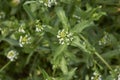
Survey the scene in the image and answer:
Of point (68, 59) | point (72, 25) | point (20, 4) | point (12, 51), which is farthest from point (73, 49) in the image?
point (20, 4)

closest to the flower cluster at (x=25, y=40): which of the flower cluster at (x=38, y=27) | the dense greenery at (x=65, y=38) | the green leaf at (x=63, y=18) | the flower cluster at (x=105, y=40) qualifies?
the dense greenery at (x=65, y=38)

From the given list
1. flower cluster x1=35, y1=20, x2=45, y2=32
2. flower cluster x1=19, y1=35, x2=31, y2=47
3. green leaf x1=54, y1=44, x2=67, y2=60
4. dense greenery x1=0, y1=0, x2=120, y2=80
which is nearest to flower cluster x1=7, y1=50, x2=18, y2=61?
dense greenery x1=0, y1=0, x2=120, y2=80

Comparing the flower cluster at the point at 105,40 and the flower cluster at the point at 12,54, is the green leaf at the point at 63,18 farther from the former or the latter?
the flower cluster at the point at 12,54

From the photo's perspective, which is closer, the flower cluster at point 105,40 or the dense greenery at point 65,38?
the dense greenery at point 65,38

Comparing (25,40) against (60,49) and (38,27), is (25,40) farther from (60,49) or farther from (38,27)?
(60,49)

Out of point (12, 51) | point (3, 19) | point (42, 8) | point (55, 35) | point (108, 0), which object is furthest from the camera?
point (3, 19)

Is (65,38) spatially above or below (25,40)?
above

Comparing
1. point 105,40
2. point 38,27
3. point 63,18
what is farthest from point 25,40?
point 105,40

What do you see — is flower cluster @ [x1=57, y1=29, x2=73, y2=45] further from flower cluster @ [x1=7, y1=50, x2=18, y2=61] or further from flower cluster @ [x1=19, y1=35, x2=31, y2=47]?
flower cluster @ [x1=7, y1=50, x2=18, y2=61]

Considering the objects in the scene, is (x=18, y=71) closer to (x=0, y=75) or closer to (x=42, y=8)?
(x=0, y=75)
